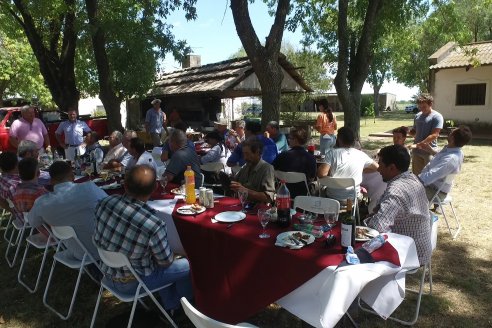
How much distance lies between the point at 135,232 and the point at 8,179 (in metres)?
2.74

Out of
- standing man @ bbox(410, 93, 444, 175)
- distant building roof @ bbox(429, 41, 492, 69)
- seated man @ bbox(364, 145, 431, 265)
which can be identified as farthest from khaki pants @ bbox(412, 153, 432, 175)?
distant building roof @ bbox(429, 41, 492, 69)

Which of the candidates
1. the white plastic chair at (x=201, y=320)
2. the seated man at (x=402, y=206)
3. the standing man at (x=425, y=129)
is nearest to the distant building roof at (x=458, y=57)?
the standing man at (x=425, y=129)

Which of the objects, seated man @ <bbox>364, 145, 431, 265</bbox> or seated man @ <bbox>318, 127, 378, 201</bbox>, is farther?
seated man @ <bbox>318, 127, 378, 201</bbox>

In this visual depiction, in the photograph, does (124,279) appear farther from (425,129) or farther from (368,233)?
(425,129)

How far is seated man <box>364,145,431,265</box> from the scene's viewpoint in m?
2.86

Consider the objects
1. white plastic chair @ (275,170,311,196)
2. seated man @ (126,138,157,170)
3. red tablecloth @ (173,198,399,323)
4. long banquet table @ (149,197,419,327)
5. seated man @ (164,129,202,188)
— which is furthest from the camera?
seated man @ (126,138,157,170)

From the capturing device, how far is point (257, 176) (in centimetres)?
421

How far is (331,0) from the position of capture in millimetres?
12180

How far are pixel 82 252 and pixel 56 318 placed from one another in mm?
699

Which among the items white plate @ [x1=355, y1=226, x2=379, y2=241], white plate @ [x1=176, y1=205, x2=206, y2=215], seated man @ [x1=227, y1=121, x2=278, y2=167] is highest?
seated man @ [x1=227, y1=121, x2=278, y2=167]

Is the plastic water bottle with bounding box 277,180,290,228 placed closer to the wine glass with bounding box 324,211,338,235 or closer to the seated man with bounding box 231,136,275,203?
the wine glass with bounding box 324,211,338,235

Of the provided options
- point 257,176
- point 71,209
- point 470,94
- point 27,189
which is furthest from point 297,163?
point 470,94

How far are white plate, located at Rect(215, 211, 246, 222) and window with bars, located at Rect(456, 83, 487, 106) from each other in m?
18.0

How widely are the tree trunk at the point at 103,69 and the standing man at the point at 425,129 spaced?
8.00 m
